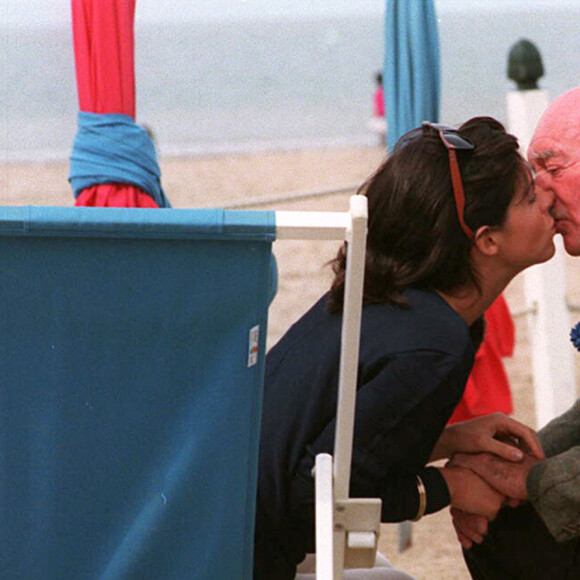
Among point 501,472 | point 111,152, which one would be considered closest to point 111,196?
point 111,152

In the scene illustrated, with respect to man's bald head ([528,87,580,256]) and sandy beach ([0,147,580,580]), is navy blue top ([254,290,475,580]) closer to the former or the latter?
man's bald head ([528,87,580,256])

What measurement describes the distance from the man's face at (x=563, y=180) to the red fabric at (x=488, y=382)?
3.56ft

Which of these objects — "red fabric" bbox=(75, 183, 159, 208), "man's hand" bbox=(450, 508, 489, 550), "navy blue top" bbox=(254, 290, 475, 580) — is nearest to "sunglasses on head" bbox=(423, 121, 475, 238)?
"navy blue top" bbox=(254, 290, 475, 580)

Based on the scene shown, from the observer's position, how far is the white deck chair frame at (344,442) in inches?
51.9

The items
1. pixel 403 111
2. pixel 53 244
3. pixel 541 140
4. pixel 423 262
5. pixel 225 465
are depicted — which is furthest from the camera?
pixel 403 111

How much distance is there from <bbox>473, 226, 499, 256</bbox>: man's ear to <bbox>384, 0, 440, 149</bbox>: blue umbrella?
100cm

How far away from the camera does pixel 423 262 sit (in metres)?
1.96

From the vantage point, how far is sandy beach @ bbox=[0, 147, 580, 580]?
3.73m

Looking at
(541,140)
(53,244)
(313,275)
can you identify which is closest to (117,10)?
(541,140)

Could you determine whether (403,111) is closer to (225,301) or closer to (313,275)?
(225,301)

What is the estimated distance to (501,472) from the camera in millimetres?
2062

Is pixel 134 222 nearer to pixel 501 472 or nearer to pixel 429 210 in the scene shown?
pixel 429 210

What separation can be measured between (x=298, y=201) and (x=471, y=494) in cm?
991

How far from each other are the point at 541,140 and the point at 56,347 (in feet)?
3.86
